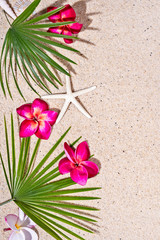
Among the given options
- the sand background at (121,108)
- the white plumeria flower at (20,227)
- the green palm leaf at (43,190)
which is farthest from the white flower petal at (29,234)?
the sand background at (121,108)

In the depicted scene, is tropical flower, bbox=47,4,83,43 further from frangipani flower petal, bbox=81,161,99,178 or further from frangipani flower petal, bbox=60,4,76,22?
frangipani flower petal, bbox=81,161,99,178

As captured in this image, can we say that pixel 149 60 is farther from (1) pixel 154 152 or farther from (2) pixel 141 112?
(1) pixel 154 152

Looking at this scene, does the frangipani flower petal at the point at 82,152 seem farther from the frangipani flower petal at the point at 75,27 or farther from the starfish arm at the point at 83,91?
the frangipani flower petal at the point at 75,27

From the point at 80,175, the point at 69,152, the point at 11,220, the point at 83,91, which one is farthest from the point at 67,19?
the point at 11,220

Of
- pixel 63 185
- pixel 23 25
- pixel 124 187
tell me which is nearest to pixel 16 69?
pixel 23 25

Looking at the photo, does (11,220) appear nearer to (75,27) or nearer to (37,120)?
(37,120)

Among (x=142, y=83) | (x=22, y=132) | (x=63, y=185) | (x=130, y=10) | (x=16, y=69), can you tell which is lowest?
(x=63, y=185)

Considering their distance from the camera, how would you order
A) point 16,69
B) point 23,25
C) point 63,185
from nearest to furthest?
point 23,25 < point 63,185 < point 16,69

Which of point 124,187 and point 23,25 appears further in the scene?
point 124,187

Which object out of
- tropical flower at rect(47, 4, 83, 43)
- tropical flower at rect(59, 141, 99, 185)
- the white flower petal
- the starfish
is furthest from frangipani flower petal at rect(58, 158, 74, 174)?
tropical flower at rect(47, 4, 83, 43)
